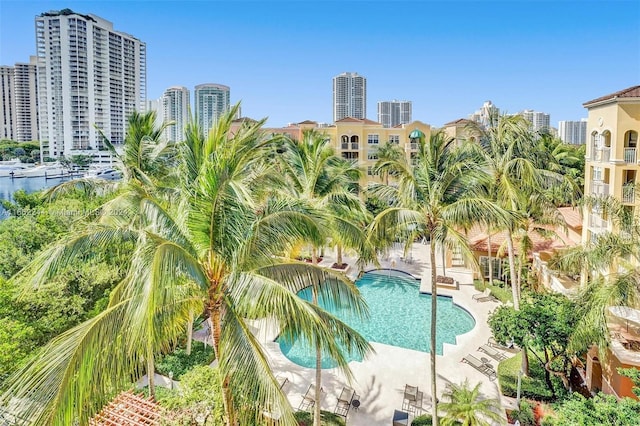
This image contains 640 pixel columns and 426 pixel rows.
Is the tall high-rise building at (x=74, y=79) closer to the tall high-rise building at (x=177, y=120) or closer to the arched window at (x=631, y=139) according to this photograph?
the tall high-rise building at (x=177, y=120)

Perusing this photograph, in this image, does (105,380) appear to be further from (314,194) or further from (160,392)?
(314,194)

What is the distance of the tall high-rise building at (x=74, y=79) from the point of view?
91.6 metres

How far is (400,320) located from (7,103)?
496 feet

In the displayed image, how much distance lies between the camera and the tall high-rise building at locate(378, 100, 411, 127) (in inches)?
3681

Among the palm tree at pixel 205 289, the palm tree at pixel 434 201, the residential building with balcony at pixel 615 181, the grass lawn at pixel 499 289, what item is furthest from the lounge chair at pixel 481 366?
the palm tree at pixel 205 289

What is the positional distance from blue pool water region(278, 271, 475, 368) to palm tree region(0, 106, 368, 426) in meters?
8.41

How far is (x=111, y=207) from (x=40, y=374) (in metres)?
4.25

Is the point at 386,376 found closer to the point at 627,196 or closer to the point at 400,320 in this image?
the point at 400,320

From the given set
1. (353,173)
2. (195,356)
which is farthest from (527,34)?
(195,356)

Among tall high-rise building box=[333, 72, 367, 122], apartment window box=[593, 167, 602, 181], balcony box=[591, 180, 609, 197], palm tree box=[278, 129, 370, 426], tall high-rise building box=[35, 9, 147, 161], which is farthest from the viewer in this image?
tall high-rise building box=[333, 72, 367, 122]

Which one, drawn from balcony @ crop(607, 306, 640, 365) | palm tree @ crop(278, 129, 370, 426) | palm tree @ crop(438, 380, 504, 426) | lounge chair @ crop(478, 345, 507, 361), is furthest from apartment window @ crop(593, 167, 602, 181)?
palm tree @ crop(438, 380, 504, 426)

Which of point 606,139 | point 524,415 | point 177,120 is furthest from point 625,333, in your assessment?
point 177,120

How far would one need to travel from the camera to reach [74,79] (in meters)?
93.5

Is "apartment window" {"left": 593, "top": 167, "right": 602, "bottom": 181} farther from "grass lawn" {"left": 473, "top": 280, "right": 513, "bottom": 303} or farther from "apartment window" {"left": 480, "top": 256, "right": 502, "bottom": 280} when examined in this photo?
"apartment window" {"left": 480, "top": 256, "right": 502, "bottom": 280}
